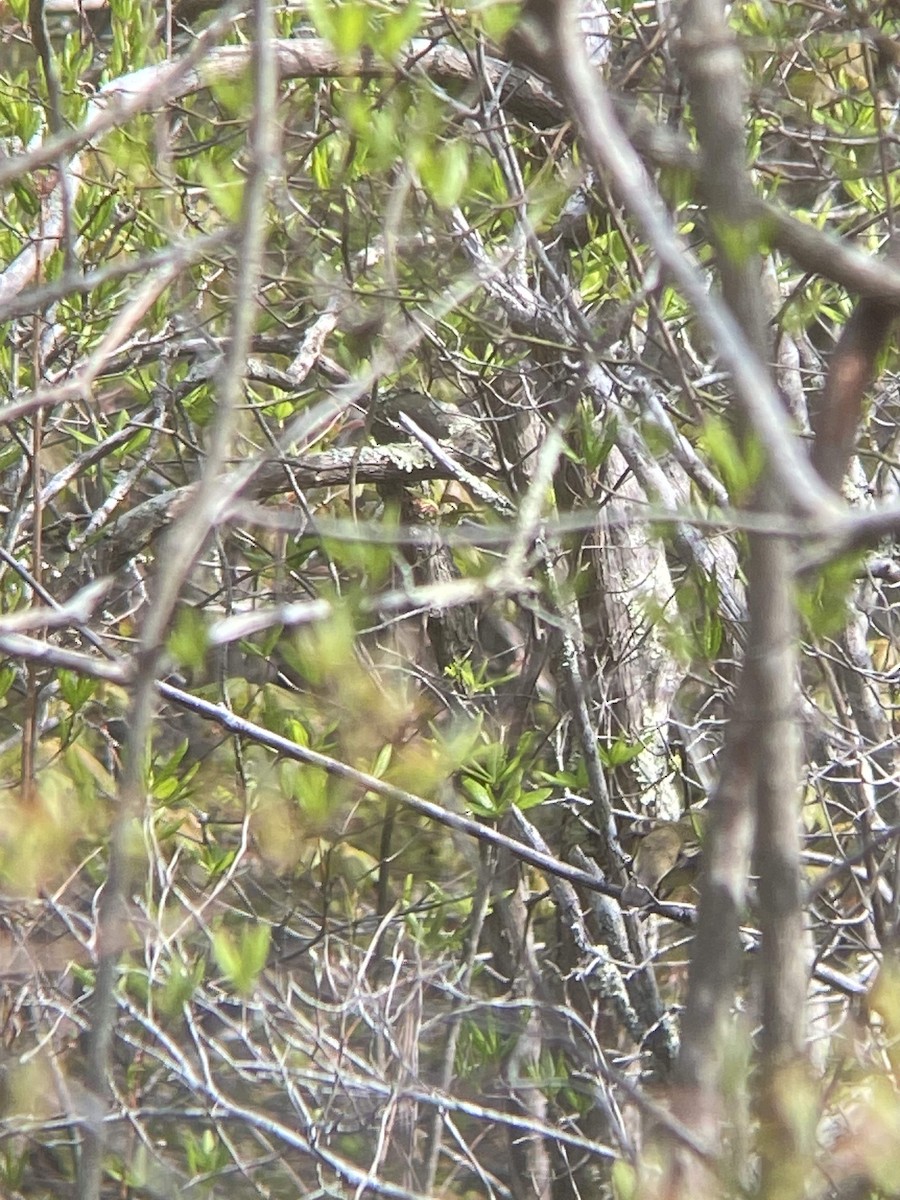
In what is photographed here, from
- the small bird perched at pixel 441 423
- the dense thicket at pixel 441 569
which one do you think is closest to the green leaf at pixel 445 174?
the dense thicket at pixel 441 569

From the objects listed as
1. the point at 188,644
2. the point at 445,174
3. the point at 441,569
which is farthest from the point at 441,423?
the point at 188,644

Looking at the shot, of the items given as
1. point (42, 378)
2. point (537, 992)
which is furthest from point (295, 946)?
point (42, 378)

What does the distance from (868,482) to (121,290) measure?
64.4 inches

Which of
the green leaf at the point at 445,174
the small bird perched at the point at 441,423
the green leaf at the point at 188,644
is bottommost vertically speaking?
the green leaf at the point at 188,644

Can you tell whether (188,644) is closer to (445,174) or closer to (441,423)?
(445,174)

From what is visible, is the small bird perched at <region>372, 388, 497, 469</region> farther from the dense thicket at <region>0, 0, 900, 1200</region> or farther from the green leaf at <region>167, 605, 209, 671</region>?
the green leaf at <region>167, 605, 209, 671</region>

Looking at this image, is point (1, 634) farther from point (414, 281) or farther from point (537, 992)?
point (537, 992)

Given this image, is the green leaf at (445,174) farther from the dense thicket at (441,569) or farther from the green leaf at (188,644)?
the green leaf at (188,644)

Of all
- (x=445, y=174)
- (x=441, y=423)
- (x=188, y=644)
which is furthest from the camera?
(x=441, y=423)

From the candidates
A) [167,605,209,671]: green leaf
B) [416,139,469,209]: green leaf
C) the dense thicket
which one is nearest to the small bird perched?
the dense thicket

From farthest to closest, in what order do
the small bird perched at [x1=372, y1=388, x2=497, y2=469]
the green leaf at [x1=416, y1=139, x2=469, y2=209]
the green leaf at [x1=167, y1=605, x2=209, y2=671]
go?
1. the small bird perched at [x1=372, y1=388, x2=497, y2=469]
2. the green leaf at [x1=416, y1=139, x2=469, y2=209]
3. the green leaf at [x1=167, y1=605, x2=209, y2=671]

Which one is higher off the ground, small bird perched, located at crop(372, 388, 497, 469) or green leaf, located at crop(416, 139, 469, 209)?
green leaf, located at crop(416, 139, 469, 209)

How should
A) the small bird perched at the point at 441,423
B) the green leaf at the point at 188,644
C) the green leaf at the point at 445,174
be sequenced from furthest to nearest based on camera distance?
the small bird perched at the point at 441,423 < the green leaf at the point at 445,174 < the green leaf at the point at 188,644

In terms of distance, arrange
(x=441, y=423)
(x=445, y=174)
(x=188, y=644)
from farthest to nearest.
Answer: (x=441, y=423) < (x=445, y=174) < (x=188, y=644)
